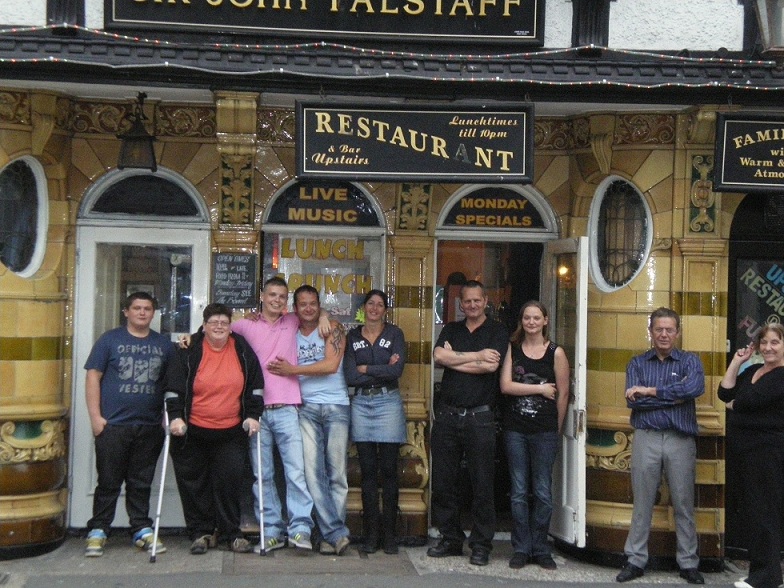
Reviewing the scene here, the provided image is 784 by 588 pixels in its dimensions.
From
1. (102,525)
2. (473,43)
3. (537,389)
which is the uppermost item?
(473,43)

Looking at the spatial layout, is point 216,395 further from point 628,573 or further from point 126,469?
point 628,573

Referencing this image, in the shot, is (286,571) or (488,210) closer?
(286,571)

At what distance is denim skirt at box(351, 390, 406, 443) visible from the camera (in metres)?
8.90

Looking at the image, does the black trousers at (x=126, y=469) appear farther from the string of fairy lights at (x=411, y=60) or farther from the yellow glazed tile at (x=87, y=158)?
the string of fairy lights at (x=411, y=60)

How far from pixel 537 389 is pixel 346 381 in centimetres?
134

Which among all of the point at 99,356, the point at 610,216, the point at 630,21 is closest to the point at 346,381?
the point at 99,356

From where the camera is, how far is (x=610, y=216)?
941 cm

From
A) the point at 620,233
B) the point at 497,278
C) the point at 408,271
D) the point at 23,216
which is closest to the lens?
the point at 23,216

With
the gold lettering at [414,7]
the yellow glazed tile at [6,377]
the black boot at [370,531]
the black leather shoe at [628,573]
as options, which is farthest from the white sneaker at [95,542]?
the gold lettering at [414,7]

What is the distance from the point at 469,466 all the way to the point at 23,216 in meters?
3.58

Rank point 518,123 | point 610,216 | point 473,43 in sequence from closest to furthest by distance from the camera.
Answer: point 518,123 < point 473,43 < point 610,216

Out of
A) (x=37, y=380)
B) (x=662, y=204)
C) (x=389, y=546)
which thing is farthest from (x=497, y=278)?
(x=37, y=380)

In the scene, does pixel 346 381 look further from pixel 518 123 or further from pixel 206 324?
pixel 518 123

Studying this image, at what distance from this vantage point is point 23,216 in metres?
8.96
